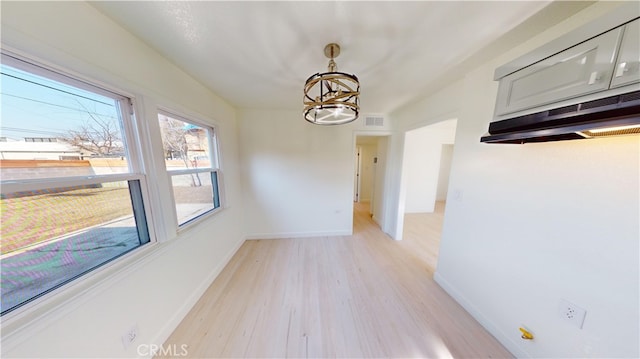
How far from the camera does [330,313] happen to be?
1688 mm

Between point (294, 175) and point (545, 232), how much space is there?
281 cm

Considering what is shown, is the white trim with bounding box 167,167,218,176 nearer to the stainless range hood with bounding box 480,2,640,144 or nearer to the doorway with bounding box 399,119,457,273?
the stainless range hood with bounding box 480,2,640,144

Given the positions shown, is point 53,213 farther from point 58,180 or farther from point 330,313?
point 330,313

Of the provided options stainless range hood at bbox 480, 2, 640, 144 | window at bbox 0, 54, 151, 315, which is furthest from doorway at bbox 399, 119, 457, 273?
window at bbox 0, 54, 151, 315

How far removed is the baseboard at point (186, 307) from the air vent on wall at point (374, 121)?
10.4ft

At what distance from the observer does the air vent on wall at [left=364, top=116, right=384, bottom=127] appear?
300 cm

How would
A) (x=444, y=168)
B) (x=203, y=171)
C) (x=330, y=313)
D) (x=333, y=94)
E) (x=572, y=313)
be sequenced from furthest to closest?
(x=444, y=168) < (x=203, y=171) < (x=330, y=313) < (x=333, y=94) < (x=572, y=313)

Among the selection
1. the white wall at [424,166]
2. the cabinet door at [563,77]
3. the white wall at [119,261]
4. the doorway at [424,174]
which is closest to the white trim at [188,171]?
the white wall at [119,261]

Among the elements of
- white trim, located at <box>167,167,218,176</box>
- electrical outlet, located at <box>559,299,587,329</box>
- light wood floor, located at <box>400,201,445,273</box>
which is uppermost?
white trim, located at <box>167,167,218,176</box>

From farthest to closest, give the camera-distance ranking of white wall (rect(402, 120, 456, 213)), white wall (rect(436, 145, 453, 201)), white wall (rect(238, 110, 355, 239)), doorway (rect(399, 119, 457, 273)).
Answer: white wall (rect(436, 145, 453, 201)), white wall (rect(402, 120, 456, 213)), doorway (rect(399, 119, 457, 273)), white wall (rect(238, 110, 355, 239))

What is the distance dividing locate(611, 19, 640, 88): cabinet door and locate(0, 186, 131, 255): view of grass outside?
2817 millimetres

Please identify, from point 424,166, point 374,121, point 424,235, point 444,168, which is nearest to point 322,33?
point 374,121

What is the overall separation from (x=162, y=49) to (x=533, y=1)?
100 inches

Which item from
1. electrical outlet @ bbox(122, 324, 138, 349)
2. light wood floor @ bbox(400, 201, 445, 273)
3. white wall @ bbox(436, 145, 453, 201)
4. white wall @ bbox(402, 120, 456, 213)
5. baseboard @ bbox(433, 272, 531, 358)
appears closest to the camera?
electrical outlet @ bbox(122, 324, 138, 349)
